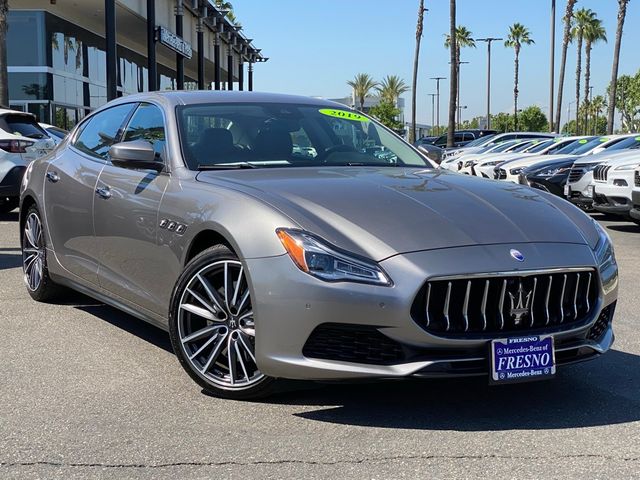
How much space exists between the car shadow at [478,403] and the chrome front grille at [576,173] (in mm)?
10178

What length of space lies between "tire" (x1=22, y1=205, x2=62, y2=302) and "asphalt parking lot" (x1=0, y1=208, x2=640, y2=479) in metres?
1.24

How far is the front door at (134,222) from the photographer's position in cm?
463

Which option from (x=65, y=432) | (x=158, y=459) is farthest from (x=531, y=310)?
(x=65, y=432)

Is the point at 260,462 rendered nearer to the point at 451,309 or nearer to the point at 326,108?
the point at 451,309

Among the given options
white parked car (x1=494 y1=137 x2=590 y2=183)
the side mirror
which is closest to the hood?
the side mirror

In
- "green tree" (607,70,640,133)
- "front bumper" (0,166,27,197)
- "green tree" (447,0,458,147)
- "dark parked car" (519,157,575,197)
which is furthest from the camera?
"green tree" (607,70,640,133)

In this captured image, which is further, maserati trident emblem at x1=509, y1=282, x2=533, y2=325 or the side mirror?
the side mirror

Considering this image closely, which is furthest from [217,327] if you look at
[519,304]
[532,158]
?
[532,158]

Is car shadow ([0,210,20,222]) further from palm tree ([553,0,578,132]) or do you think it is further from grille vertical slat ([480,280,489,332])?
palm tree ([553,0,578,132])

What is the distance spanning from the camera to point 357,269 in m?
3.59

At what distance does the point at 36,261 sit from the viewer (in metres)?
6.41

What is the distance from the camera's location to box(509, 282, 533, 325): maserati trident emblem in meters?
3.68

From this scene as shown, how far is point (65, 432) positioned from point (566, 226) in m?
2.50

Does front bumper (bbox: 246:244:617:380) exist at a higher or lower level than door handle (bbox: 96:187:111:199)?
lower
